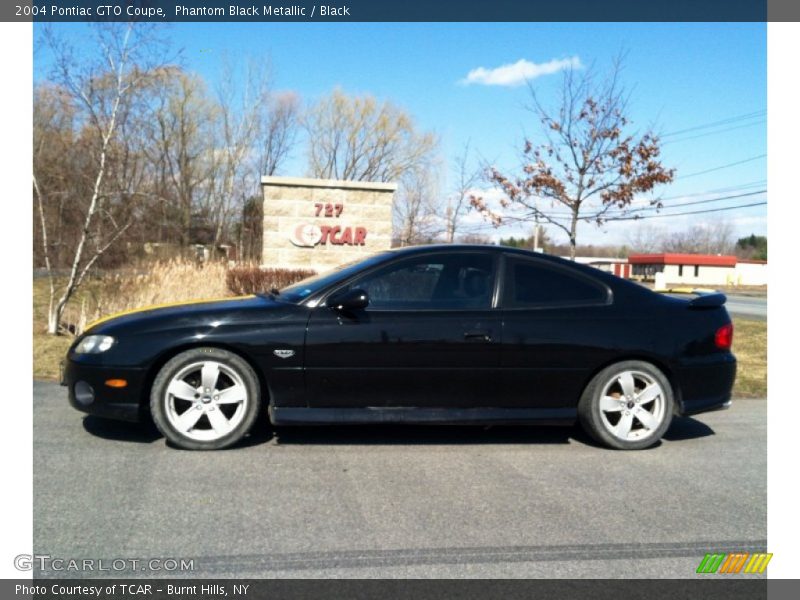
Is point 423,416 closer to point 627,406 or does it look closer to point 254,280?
point 627,406

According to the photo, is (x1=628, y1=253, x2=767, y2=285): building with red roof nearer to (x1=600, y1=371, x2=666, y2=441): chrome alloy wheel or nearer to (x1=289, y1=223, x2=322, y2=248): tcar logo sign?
(x1=289, y1=223, x2=322, y2=248): tcar logo sign

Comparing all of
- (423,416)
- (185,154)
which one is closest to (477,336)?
(423,416)

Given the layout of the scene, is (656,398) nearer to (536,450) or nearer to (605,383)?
(605,383)

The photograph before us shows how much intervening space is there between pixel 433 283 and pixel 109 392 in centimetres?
250

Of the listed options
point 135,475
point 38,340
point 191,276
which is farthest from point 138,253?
point 135,475

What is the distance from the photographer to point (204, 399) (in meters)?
4.84

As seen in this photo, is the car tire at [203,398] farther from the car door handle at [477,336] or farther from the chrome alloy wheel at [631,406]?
the chrome alloy wheel at [631,406]

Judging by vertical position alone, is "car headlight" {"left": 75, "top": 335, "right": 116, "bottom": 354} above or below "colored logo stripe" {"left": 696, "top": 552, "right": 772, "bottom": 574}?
above

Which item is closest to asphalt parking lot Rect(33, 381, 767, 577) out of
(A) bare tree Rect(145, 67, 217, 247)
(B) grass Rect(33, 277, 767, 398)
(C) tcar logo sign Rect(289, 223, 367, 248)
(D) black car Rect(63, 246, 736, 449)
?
(D) black car Rect(63, 246, 736, 449)

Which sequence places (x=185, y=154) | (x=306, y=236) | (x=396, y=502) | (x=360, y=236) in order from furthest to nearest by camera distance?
(x=185, y=154), (x=360, y=236), (x=306, y=236), (x=396, y=502)

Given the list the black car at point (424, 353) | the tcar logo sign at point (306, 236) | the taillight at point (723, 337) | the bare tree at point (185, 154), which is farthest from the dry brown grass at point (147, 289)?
the bare tree at point (185, 154)

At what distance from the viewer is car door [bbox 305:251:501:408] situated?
193 inches

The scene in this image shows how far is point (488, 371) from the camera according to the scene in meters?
5.06

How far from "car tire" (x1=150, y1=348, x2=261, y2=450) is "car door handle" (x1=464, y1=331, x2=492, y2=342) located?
1590mm
